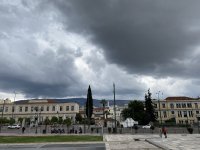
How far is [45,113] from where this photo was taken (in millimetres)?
133000

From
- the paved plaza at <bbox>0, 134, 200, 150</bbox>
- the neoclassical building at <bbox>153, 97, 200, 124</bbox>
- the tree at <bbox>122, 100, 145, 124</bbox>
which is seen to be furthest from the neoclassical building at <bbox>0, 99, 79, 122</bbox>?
the paved plaza at <bbox>0, 134, 200, 150</bbox>

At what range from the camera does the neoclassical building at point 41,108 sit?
5187 inches

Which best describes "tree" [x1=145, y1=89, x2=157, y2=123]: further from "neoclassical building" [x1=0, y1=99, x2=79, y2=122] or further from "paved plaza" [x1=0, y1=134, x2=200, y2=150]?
"paved plaza" [x1=0, y1=134, x2=200, y2=150]

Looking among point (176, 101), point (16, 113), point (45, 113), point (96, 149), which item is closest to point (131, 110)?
point (176, 101)

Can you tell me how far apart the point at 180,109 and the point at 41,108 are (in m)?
71.6

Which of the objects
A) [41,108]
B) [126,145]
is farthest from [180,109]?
[126,145]

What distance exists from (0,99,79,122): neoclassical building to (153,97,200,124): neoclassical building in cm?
4591

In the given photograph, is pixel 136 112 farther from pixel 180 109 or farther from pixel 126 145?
pixel 126 145

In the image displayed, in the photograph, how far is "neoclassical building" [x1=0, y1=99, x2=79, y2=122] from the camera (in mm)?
131750

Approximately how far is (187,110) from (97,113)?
6998cm

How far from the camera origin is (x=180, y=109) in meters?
122

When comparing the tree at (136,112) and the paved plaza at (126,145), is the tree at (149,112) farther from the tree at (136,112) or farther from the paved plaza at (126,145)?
the paved plaza at (126,145)

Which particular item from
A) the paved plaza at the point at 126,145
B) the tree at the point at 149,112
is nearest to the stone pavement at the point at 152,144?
the paved plaza at the point at 126,145

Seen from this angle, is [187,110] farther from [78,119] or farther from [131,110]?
[78,119]
